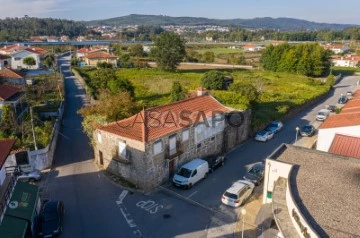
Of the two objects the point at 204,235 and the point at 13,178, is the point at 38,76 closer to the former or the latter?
the point at 13,178

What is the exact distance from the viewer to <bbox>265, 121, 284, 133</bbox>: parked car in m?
34.0

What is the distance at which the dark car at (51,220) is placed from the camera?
54.1ft

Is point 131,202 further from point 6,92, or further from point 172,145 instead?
point 6,92

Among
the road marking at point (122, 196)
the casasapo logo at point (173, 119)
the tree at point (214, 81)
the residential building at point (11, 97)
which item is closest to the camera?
the road marking at point (122, 196)

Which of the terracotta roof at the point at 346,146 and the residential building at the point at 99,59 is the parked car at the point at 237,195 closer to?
the terracotta roof at the point at 346,146

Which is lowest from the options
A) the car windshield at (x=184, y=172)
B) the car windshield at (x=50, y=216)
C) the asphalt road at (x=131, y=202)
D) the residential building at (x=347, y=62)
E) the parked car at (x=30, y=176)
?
the asphalt road at (x=131, y=202)

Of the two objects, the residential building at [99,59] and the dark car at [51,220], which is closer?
the dark car at [51,220]

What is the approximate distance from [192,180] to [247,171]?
208 inches

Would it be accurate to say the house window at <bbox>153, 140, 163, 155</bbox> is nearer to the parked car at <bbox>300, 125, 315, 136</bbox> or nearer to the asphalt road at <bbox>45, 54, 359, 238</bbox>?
the asphalt road at <bbox>45, 54, 359, 238</bbox>

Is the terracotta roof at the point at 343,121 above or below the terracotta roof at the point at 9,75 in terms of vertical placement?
below

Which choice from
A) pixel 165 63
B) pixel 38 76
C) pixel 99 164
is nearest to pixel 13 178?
pixel 99 164

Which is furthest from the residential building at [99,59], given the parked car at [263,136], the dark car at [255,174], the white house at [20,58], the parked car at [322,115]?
the dark car at [255,174]

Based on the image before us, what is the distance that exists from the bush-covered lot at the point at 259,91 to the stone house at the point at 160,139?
5329 millimetres

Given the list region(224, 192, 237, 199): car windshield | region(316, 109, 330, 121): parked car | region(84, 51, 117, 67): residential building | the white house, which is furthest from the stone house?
the white house
